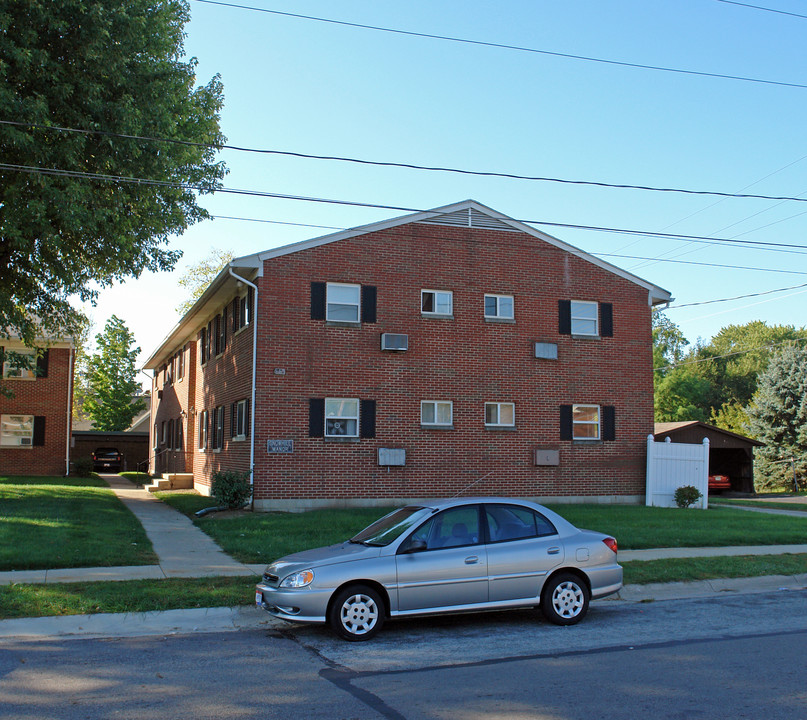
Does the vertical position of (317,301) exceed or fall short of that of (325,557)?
it exceeds it

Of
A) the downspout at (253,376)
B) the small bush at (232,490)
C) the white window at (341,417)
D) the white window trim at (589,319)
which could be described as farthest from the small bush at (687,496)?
the small bush at (232,490)

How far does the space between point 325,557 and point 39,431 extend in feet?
93.6

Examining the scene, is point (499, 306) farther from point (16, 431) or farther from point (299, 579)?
point (16, 431)

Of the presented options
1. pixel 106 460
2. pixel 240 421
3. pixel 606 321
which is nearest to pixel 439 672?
pixel 240 421

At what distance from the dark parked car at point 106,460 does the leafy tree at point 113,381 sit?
1305 centimetres

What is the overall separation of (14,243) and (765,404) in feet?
129

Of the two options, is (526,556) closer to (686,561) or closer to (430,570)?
(430,570)

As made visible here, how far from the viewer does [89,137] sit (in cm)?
1700

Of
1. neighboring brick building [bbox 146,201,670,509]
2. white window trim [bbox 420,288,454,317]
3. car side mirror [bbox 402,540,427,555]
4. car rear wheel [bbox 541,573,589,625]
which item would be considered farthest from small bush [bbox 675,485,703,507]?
car side mirror [bbox 402,540,427,555]

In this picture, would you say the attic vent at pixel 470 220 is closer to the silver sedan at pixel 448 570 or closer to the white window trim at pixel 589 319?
the white window trim at pixel 589 319

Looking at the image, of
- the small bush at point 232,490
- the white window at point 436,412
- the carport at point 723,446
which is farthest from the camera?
the carport at point 723,446

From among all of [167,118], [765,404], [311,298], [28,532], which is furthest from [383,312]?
[765,404]

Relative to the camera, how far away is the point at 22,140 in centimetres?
1509

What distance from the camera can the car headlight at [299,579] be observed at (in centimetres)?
797
